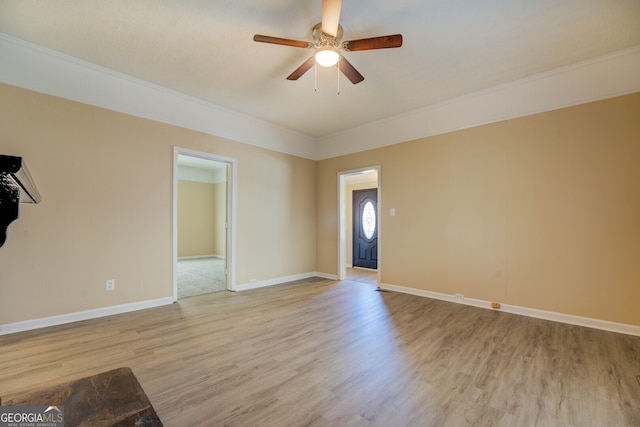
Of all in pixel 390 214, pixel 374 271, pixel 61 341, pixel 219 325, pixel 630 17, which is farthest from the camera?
pixel 374 271

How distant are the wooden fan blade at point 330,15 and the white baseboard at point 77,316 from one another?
155 inches

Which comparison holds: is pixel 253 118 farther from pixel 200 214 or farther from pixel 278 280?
pixel 200 214

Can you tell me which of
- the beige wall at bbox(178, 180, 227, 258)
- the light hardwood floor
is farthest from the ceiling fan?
the beige wall at bbox(178, 180, 227, 258)

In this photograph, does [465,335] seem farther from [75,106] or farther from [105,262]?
[75,106]

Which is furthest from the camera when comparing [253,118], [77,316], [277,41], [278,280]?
[278,280]

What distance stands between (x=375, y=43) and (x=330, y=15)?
1.49 ft

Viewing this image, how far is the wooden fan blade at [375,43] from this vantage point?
229 centimetres

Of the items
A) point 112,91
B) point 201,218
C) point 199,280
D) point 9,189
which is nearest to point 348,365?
point 9,189

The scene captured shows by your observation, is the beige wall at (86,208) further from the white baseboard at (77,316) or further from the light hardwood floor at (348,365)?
the light hardwood floor at (348,365)

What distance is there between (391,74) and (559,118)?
2.15 metres

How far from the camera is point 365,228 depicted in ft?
24.0

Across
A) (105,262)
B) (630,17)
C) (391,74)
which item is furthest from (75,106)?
(630,17)

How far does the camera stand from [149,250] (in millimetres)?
3785

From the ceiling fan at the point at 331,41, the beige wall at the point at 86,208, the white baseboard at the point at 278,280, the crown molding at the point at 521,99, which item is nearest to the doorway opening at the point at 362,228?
the white baseboard at the point at 278,280
